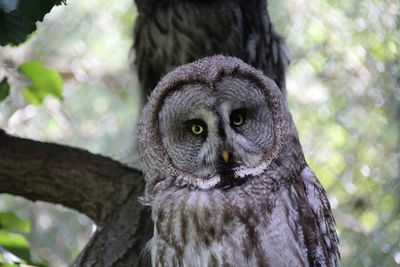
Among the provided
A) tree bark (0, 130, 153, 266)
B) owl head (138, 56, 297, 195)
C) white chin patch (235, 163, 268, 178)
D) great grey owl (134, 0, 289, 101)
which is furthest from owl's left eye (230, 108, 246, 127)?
great grey owl (134, 0, 289, 101)

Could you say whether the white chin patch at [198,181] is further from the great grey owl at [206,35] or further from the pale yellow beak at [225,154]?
the great grey owl at [206,35]

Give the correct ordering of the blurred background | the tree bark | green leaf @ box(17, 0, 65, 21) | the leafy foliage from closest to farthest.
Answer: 1. green leaf @ box(17, 0, 65, 21)
2. the leafy foliage
3. the tree bark
4. the blurred background

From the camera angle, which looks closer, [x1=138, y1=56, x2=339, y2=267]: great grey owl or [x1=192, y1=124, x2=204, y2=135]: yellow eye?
[x1=138, y1=56, x2=339, y2=267]: great grey owl

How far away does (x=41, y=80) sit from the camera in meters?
2.53

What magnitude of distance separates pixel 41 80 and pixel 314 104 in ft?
5.33

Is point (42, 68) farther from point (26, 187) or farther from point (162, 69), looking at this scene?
point (162, 69)

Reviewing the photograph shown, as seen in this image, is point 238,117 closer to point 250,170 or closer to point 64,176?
point 250,170

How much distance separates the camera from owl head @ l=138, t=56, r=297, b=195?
2160mm

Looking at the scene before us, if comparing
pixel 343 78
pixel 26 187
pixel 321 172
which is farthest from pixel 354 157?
pixel 26 187

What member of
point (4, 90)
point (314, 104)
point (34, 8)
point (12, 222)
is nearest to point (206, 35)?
point (314, 104)

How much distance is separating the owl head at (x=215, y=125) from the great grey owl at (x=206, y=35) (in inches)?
33.9

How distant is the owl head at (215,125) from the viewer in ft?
7.09

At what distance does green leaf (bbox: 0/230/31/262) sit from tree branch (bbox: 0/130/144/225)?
26.5 inches

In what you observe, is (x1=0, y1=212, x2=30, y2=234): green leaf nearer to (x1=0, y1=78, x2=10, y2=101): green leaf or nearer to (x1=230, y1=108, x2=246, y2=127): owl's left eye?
(x1=0, y1=78, x2=10, y2=101): green leaf
